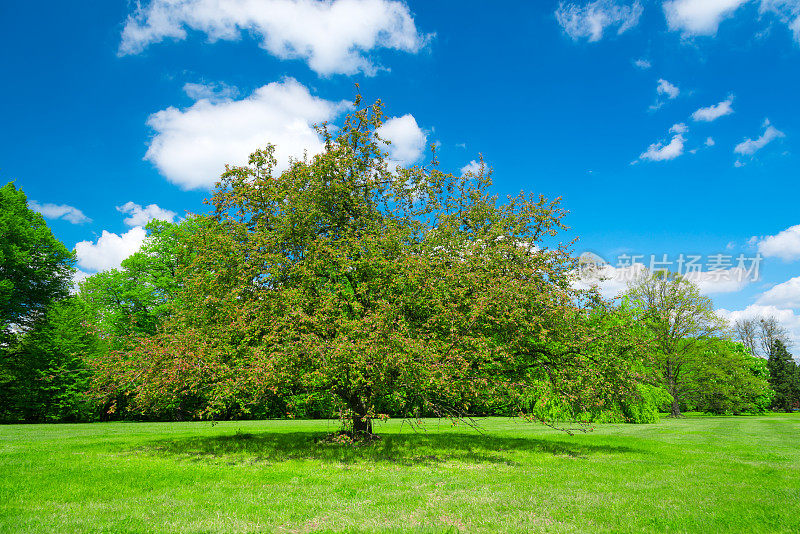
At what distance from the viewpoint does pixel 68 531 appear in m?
6.42

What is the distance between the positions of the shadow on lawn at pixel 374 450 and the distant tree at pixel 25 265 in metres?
24.0

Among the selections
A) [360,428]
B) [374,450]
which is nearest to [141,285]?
[360,428]

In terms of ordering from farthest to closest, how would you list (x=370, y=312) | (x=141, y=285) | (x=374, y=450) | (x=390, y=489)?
(x=141, y=285) < (x=374, y=450) < (x=370, y=312) < (x=390, y=489)

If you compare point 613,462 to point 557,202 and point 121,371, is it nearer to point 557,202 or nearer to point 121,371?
point 557,202

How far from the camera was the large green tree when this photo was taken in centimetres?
1275

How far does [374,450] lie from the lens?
15.1 metres

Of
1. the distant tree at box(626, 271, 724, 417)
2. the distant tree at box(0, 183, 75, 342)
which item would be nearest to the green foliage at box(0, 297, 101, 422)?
the distant tree at box(0, 183, 75, 342)

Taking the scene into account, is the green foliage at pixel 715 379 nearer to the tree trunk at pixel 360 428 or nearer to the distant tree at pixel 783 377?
the distant tree at pixel 783 377

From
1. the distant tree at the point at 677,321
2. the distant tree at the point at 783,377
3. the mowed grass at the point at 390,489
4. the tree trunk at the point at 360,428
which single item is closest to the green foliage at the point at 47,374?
the mowed grass at the point at 390,489

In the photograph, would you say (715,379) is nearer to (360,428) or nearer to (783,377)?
(783,377)

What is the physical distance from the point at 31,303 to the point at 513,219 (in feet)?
124

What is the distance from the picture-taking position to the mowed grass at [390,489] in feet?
22.7

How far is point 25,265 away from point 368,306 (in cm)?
3186

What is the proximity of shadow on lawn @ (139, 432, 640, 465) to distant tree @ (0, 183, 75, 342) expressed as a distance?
78.8ft
